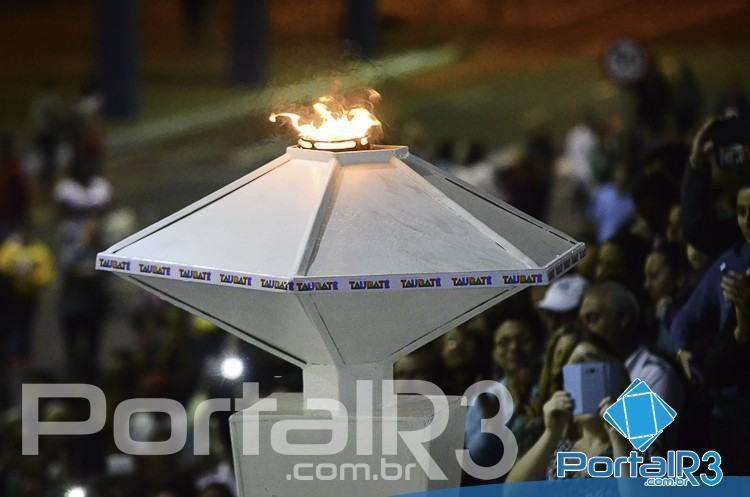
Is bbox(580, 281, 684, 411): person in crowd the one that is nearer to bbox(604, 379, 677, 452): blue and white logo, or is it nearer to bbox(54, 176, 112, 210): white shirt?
bbox(604, 379, 677, 452): blue and white logo

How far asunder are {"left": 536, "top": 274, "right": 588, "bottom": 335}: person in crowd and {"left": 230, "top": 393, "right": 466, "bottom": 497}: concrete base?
1584mm

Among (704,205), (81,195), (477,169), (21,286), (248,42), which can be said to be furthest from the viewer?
(248,42)

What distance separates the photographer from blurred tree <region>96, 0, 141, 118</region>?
70.1 ft

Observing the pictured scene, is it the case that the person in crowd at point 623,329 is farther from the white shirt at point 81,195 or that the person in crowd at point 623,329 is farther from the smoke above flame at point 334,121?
the white shirt at point 81,195

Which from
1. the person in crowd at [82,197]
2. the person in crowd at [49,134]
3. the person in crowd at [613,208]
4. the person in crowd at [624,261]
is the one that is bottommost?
the person in crowd at [624,261]

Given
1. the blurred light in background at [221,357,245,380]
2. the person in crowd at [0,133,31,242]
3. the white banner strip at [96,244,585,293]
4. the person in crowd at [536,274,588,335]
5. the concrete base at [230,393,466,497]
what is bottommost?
the concrete base at [230,393,466,497]

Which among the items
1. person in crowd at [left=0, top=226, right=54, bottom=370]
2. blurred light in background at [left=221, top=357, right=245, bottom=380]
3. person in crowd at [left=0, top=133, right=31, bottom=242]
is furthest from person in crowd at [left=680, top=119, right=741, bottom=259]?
person in crowd at [left=0, top=133, right=31, bottom=242]

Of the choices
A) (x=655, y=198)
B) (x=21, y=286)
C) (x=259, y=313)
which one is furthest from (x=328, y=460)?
(x=21, y=286)

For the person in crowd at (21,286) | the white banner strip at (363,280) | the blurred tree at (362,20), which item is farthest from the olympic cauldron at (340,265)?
the blurred tree at (362,20)

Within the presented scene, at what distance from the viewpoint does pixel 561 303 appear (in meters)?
6.36

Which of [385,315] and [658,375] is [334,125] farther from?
[658,375]

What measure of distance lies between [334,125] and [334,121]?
15 millimetres

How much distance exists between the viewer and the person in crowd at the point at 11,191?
1477 centimetres

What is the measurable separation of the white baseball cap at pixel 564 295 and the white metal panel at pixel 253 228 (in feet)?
5.73
